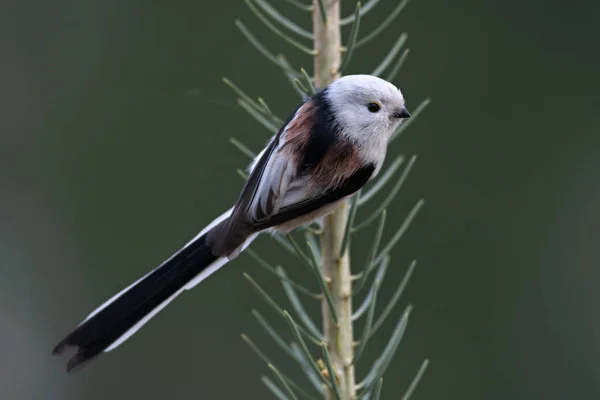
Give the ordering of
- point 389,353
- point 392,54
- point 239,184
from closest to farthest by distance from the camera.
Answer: point 389,353 < point 392,54 < point 239,184

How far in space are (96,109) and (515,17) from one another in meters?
1.24

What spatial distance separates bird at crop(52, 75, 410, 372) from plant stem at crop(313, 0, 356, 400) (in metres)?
0.02

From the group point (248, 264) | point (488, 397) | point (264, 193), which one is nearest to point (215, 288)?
point (248, 264)

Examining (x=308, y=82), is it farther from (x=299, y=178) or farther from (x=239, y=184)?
(x=239, y=184)

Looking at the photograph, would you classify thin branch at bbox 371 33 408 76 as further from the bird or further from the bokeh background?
the bokeh background

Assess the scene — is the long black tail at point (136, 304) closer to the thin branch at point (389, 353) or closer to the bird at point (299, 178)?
the bird at point (299, 178)

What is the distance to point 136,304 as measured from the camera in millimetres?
994

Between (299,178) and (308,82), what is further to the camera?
(299,178)

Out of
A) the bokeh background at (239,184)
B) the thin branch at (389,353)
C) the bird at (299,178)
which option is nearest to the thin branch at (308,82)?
the bird at (299,178)

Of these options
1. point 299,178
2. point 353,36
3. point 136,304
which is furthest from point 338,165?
point 136,304

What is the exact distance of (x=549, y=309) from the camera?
7.61ft

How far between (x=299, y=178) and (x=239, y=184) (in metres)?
1.53

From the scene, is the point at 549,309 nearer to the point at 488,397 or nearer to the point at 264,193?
the point at 488,397

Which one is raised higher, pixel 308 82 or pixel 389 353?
pixel 308 82
